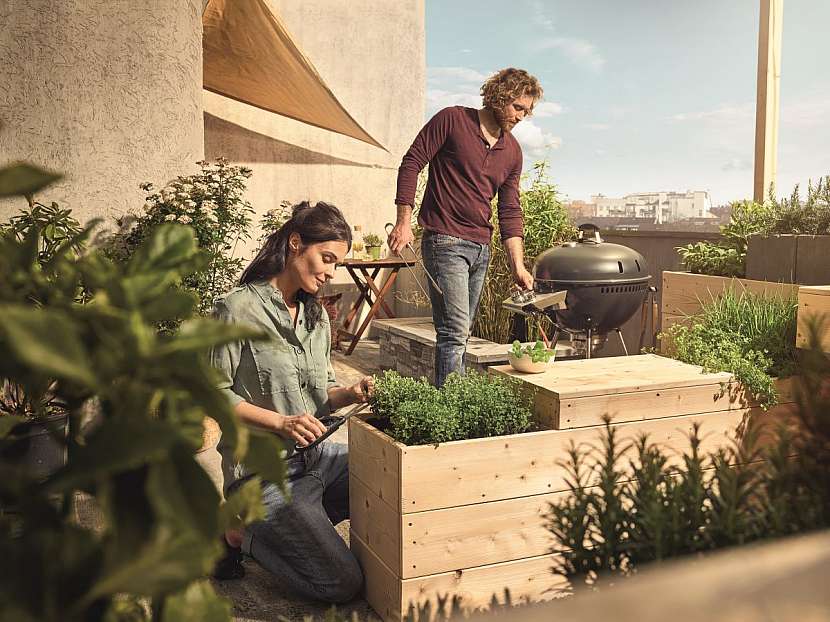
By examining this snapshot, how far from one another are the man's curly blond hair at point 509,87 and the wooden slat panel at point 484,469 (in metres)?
1.88

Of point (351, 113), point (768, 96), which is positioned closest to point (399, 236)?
point (768, 96)

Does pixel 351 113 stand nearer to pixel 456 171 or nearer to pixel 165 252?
pixel 456 171

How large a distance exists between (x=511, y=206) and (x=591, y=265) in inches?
20.4

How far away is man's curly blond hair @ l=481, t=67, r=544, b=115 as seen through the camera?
3.66m

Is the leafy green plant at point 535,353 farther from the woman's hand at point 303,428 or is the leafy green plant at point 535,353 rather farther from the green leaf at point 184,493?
the green leaf at point 184,493

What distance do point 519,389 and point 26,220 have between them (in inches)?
86.0

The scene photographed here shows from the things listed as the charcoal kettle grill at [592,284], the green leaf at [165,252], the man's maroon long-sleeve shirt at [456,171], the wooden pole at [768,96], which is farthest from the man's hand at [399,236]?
the green leaf at [165,252]

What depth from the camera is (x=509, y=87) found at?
3658mm

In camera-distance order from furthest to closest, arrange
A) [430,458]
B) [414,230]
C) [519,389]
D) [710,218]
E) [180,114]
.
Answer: [414,230]
[710,218]
[180,114]
[519,389]
[430,458]

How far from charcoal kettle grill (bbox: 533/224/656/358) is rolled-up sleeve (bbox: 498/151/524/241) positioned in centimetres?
22

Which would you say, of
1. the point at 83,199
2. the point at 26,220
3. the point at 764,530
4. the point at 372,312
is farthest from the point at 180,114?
the point at 764,530

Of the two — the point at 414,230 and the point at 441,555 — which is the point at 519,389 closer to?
the point at 441,555

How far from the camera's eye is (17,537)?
0.37 m

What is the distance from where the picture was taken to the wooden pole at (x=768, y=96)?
4.95 metres
